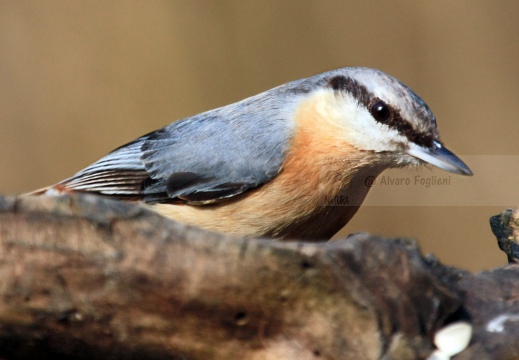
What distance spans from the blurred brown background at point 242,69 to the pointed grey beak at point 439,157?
176cm

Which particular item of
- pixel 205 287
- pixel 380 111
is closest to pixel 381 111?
pixel 380 111

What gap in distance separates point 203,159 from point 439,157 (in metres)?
0.86

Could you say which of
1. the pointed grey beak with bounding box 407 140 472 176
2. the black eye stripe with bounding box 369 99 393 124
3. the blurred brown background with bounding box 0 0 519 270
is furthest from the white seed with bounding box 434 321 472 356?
the blurred brown background with bounding box 0 0 519 270

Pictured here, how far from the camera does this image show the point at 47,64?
4.58m

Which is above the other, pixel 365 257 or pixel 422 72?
pixel 422 72

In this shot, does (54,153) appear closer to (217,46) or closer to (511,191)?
(217,46)

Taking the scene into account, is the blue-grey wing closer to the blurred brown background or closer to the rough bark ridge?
the rough bark ridge

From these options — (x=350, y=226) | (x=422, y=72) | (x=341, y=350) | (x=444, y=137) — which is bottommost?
(x=341, y=350)

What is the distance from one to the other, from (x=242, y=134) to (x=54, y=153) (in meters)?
2.01

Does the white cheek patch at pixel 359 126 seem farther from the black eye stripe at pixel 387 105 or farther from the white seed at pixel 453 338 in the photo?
the white seed at pixel 453 338

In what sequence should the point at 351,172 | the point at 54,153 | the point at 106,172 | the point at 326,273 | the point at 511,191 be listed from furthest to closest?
the point at 54,153 → the point at 511,191 → the point at 106,172 → the point at 351,172 → the point at 326,273

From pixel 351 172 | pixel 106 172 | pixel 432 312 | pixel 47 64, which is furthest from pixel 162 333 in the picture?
pixel 47 64

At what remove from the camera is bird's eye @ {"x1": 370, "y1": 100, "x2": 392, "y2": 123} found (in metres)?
2.67

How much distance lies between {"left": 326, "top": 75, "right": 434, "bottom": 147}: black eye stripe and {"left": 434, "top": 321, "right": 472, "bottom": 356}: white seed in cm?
102
